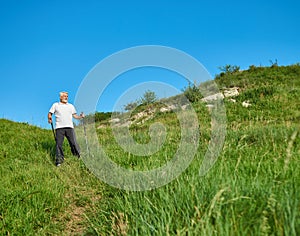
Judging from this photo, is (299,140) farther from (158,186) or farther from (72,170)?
(72,170)

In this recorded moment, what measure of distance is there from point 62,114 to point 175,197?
765 cm

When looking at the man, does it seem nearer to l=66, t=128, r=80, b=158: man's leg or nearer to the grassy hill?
l=66, t=128, r=80, b=158: man's leg

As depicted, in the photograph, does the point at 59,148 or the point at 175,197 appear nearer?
the point at 175,197

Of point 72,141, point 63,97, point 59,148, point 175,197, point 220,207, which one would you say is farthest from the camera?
point 63,97

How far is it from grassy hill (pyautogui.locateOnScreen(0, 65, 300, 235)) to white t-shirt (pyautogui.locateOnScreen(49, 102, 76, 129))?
3.55ft

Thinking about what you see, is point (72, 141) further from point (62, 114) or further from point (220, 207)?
point (220, 207)

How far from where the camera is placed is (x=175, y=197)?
3.51 m

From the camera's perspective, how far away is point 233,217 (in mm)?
2740

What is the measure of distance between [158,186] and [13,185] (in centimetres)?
378

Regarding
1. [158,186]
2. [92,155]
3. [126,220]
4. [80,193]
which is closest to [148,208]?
[126,220]

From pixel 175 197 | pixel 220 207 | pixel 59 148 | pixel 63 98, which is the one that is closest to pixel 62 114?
pixel 63 98

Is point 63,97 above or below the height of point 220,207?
above

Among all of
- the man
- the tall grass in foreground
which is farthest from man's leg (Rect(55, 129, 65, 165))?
the tall grass in foreground

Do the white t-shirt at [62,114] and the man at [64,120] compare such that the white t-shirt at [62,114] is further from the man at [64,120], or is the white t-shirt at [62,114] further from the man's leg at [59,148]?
the man's leg at [59,148]
